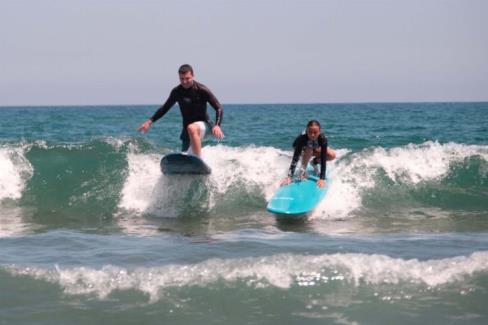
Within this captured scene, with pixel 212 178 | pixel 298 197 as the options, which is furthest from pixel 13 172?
pixel 298 197

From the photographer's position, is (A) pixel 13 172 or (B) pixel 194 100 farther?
(A) pixel 13 172

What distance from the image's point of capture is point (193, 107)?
9.80 m

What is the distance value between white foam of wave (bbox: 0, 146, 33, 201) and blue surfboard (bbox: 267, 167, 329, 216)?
5.05 meters

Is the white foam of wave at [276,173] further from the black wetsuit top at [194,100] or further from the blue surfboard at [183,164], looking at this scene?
the black wetsuit top at [194,100]

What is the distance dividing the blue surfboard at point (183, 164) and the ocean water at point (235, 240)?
1.36 feet

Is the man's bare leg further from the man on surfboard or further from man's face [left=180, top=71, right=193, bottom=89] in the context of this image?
man's face [left=180, top=71, right=193, bottom=89]

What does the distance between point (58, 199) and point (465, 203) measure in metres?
6.97

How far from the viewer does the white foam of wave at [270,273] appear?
5738 millimetres

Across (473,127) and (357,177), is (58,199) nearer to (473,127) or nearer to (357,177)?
(357,177)

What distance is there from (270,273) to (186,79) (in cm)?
441

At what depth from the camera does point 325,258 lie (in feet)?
20.4

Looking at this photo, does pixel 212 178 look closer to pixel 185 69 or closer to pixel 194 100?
pixel 194 100

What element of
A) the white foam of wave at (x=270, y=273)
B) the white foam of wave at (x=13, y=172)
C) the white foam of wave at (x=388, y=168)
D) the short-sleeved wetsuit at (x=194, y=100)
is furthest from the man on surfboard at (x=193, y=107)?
the white foam of wave at (x=13, y=172)

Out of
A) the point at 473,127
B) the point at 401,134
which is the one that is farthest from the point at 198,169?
the point at 473,127
